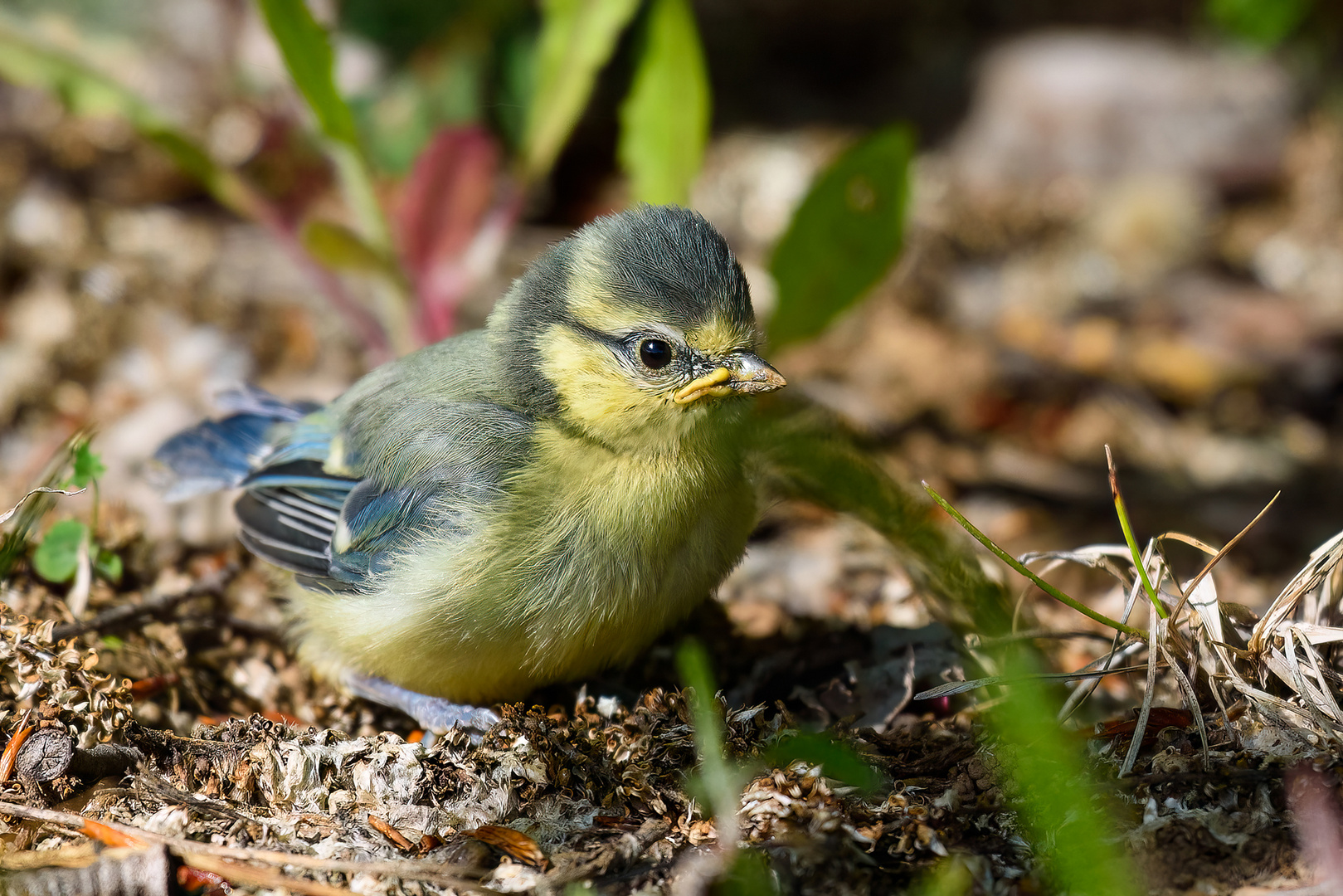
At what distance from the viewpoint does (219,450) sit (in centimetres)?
329

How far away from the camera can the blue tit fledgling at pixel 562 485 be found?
2.51 m

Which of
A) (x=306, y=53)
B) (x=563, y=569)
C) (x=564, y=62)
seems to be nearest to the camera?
(x=563, y=569)

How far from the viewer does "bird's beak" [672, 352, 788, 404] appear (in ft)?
8.25

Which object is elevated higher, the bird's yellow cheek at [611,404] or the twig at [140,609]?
the bird's yellow cheek at [611,404]

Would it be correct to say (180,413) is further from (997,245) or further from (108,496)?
(997,245)

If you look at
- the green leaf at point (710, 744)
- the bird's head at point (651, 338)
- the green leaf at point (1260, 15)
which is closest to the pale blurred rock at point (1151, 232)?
the green leaf at point (1260, 15)

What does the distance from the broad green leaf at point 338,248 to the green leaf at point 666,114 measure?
0.98 meters

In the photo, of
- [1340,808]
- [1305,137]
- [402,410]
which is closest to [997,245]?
[1305,137]

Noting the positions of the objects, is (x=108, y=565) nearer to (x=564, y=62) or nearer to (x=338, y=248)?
(x=338, y=248)

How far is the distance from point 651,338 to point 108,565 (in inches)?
61.8

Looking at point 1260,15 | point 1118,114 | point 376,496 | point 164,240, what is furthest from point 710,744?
point 1260,15

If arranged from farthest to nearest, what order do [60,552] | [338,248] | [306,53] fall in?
[338,248] → [306,53] → [60,552]

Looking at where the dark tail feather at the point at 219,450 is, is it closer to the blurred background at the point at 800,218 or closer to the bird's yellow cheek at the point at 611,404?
the blurred background at the point at 800,218

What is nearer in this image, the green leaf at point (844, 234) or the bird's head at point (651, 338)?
the bird's head at point (651, 338)
